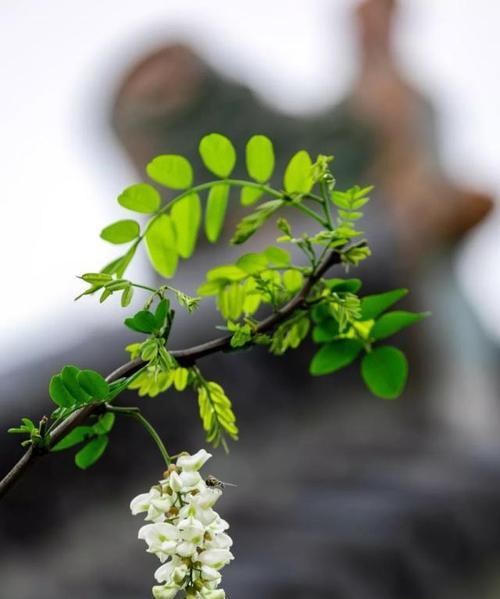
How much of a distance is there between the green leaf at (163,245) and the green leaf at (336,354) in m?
0.07

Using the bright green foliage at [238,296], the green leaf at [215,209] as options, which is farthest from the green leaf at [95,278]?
the green leaf at [215,209]

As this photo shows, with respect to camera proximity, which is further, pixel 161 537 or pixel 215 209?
pixel 215 209

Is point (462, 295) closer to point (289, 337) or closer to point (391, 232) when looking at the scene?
point (391, 232)

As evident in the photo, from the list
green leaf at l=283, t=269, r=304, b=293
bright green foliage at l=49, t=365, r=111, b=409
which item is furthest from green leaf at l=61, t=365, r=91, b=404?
green leaf at l=283, t=269, r=304, b=293

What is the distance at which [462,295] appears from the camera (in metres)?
2.93

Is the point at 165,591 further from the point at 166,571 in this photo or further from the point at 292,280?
the point at 292,280

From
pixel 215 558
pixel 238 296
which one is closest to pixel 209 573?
pixel 215 558

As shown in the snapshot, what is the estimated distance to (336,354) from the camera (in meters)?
0.33

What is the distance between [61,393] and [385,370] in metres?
0.14

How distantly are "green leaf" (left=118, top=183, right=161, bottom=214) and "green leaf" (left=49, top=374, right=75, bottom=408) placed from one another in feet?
0.32

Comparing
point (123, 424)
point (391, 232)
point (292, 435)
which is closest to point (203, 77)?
point (391, 232)

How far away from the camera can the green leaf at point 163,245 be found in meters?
0.33

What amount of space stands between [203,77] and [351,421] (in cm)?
143

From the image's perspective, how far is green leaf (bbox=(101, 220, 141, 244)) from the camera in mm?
320
